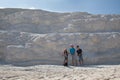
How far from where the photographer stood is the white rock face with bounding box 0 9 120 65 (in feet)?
55.4

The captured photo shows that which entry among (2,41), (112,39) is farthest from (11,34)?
(112,39)

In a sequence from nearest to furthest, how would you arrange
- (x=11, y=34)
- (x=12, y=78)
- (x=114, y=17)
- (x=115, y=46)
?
(x=12, y=78) → (x=115, y=46) → (x=11, y=34) → (x=114, y=17)

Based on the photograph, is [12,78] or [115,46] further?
[115,46]

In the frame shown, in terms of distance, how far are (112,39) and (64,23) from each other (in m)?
5.60

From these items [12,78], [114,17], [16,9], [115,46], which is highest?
[16,9]

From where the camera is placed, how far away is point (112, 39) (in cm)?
1748

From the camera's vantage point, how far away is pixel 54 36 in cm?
1809

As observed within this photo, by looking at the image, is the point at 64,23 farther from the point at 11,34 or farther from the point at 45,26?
the point at 11,34

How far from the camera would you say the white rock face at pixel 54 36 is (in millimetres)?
16875

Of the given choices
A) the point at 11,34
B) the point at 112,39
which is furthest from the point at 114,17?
the point at 11,34

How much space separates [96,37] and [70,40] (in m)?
2.23

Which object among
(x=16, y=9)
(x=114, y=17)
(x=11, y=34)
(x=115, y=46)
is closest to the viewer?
(x=115, y=46)

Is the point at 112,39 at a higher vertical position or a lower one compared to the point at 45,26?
lower

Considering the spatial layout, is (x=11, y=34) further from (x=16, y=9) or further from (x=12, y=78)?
(x=12, y=78)
